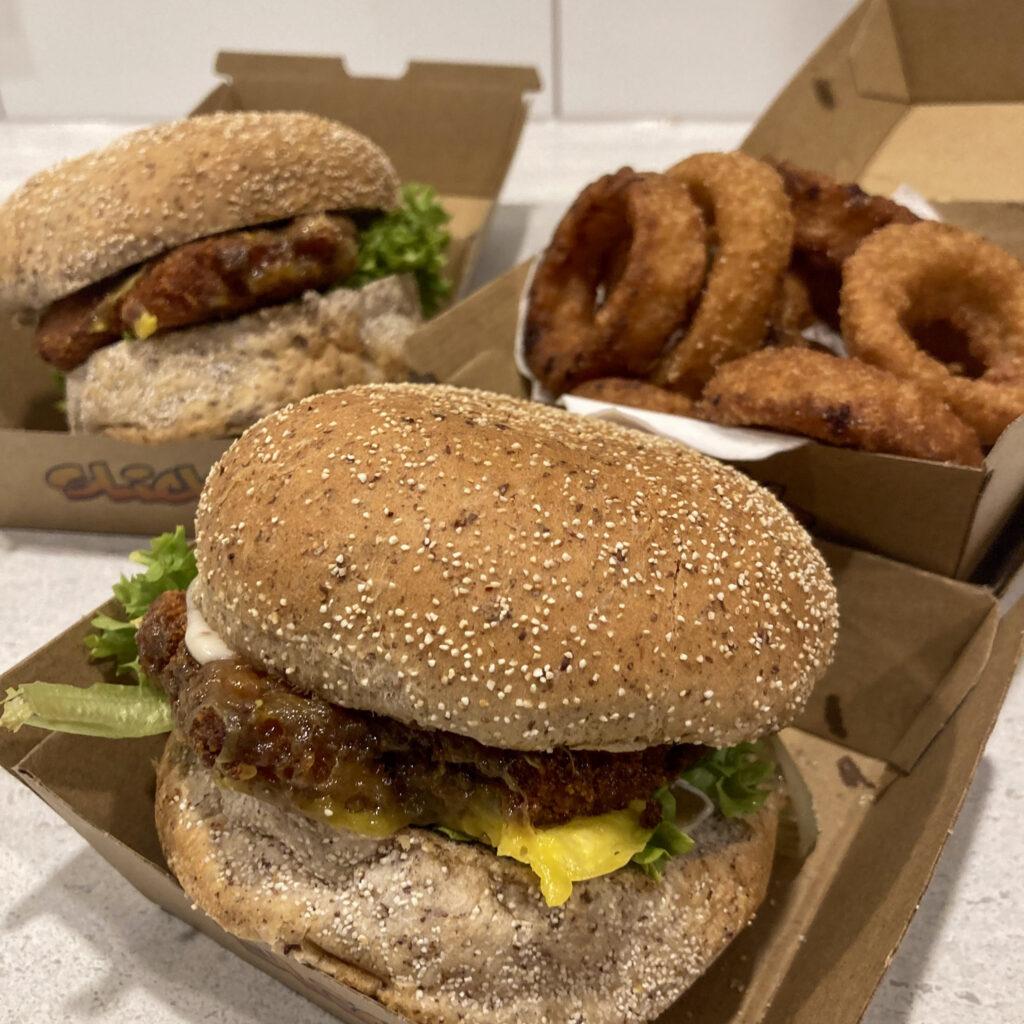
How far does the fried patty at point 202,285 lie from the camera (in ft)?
6.89

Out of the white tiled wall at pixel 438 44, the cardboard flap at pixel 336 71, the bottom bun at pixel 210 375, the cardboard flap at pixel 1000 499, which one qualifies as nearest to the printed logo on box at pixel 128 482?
the bottom bun at pixel 210 375

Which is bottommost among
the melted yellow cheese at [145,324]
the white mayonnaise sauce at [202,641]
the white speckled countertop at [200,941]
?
the white speckled countertop at [200,941]

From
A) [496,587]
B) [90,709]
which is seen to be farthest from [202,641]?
[496,587]

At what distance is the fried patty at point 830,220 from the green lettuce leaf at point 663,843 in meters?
1.37

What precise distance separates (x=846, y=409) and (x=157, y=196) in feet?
4.90

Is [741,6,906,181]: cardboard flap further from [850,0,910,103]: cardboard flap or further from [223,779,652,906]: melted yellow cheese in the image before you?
[223,779,652,906]: melted yellow cheese

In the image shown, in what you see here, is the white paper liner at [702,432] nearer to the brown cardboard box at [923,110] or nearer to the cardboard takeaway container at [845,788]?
the cardboard takeaway container at [845,788]

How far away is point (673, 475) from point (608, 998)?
714 millimetres

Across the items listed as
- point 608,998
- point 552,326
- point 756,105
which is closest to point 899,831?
point 608,998

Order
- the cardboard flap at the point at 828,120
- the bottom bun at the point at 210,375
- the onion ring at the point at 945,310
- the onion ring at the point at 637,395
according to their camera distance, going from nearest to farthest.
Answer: the onion ring at the point at 945,310 → the onion ring at the point at 637,395 → the bottom bun at the point at 210,375 → the cardboard flap at the point at 828,120

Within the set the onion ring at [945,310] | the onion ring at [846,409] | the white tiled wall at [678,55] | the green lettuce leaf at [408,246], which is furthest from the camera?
the white tiled wall at [678,55]

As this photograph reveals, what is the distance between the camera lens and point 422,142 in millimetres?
3303

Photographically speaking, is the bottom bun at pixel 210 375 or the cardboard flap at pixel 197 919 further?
the bottom bun at pixel 210 375

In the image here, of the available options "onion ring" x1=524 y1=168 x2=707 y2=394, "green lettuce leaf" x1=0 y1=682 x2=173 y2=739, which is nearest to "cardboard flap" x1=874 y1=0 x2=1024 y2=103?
"onion ring" x1=524 y1=168 x2=707 y2=394
